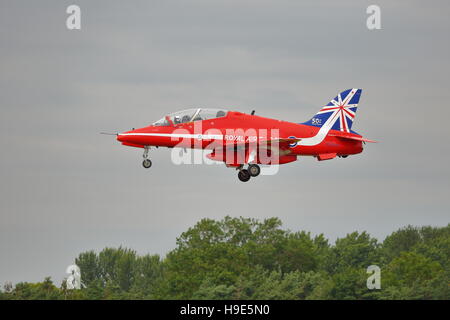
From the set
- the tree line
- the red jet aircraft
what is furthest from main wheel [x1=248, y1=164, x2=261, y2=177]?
the tree line

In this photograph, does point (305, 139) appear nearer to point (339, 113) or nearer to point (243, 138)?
point (339, 113)

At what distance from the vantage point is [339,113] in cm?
7394

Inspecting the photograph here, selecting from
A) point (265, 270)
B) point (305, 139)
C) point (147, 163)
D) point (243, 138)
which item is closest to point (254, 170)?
point (243, 138)

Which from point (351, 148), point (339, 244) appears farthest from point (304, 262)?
point (351, 148)

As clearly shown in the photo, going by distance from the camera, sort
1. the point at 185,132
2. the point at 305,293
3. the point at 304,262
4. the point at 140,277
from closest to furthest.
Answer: the point at 185,132 < the point at 305,293 < the point at 304,262 < the point at 140,277

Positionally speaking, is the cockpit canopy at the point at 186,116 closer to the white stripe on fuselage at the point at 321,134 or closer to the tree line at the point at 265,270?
the white stripe on fuselage at the point at 321,134

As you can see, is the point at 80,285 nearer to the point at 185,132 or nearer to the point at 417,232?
the point at 417,232

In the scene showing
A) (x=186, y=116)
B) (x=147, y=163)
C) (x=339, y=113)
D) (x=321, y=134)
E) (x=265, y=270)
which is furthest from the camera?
(x=265, y=270)

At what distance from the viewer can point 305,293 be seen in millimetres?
130250

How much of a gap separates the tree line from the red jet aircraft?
4951 centimetres

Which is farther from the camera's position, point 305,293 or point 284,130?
point 305,293

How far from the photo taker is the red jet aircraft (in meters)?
67.9

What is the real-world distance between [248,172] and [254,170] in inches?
21.0
